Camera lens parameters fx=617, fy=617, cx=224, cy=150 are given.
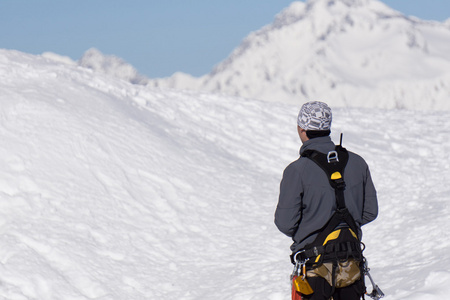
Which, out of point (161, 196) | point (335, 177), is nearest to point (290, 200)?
point (335, 177)

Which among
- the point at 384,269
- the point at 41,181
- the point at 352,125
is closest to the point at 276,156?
the point at 352,125

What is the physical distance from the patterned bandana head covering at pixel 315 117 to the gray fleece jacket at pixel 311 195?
9 centimetres

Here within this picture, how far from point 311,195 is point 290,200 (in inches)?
5.5

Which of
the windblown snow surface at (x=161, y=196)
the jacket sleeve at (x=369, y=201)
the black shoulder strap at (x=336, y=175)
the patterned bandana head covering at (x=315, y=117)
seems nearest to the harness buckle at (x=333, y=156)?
the black shoulder strap at (x=336, y=175)

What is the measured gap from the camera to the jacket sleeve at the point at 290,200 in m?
3.98

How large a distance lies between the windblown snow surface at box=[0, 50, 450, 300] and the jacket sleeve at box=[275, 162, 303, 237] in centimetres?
250

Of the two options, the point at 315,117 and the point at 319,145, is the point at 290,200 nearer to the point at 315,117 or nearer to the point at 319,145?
the point at 319,145

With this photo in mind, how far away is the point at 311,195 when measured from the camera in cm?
399

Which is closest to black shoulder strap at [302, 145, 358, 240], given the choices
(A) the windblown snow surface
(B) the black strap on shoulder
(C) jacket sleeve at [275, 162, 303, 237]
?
(B) the black strap on shoulder

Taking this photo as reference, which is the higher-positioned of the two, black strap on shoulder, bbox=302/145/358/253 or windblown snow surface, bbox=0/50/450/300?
windblown snow surface, bbox=0/50/450/300

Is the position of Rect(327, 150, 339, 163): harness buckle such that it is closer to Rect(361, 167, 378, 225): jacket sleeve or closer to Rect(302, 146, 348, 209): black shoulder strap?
Rect(302, 146, 348, 209): black shoulder strap

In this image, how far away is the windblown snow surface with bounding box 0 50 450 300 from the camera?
8.47m

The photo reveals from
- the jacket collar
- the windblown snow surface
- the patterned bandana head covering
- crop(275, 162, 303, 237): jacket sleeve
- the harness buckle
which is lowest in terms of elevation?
crop(275, 162, 303, 237): jacket sleeve

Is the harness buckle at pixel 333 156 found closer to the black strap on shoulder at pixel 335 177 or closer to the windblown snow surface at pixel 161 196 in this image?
the black strap on shoulder at pixel 335 177
